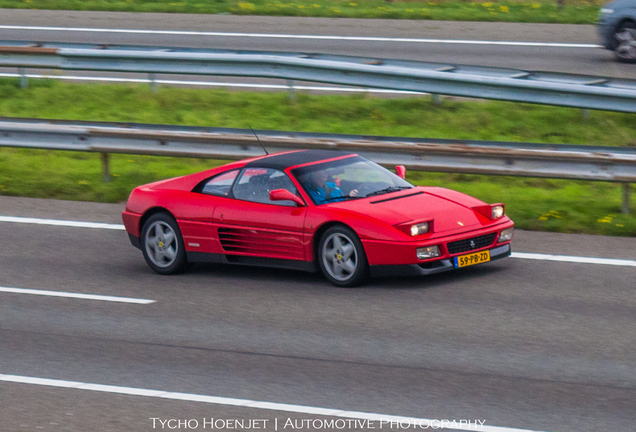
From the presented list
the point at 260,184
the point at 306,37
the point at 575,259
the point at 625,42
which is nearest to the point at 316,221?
the point at 260,184

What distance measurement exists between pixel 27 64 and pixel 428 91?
7.74m

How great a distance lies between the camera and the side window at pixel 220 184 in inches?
428

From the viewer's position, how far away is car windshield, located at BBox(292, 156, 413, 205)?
1033 cm

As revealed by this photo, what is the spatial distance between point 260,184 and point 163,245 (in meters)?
1.32

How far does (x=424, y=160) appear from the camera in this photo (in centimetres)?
1349

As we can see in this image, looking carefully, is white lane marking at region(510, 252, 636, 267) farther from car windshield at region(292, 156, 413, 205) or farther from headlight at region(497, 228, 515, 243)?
car windshield at region(292, 156, 413, 205)

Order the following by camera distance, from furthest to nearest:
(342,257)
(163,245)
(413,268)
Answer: (163,245) < (342,257) < (413,268)

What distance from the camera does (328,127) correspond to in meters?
17.6

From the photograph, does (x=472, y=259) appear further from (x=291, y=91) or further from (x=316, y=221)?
(x=291, y=91)

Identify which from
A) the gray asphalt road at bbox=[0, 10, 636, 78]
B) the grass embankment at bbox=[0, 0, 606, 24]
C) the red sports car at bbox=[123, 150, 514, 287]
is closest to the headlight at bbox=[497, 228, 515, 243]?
the red sports car at bbox=[123, 150, 514, 287]

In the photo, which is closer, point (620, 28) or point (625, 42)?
point (620, 28)

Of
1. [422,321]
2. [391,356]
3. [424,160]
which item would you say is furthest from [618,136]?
[391,356]

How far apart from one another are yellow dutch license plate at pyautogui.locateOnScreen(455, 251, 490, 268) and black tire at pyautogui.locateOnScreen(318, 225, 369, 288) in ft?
2.85

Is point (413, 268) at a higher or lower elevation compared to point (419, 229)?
lower
